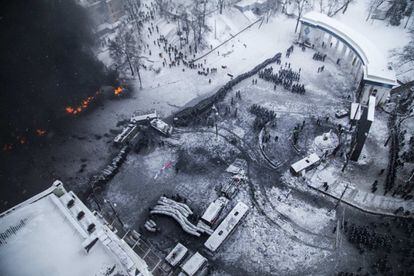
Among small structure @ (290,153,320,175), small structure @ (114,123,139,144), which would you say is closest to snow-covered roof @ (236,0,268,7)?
small structure @ (114,123,139,144)

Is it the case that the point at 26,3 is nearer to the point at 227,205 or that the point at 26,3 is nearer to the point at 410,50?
the point at 227,205

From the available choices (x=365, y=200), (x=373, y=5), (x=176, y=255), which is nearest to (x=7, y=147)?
(x=176, y=255)

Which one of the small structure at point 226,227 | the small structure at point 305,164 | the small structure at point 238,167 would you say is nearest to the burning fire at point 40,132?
the small structure at point 238,167

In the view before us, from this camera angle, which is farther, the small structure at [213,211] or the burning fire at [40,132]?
the burning fire at [40,132]

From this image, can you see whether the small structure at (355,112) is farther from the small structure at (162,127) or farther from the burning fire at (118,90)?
the burning fire at (118,90)

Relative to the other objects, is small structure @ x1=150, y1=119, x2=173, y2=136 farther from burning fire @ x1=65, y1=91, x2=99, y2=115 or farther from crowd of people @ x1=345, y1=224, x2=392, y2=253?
crowd of people @ x1=345, y1=224, x2=392, y2=253

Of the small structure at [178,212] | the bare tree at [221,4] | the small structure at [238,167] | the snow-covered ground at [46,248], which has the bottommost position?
the snow-covered ground at [46,248]

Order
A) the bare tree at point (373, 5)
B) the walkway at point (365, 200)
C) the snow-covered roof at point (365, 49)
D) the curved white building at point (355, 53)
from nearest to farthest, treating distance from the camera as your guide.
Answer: the walkway at point (365, 200), the snow-covered roof at point (365, 49), the curved white building at point (355, 53), the bare tree at point (373, 5)
